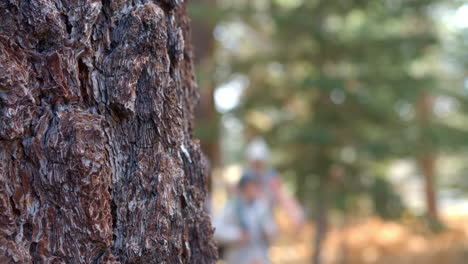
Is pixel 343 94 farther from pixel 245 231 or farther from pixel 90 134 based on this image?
pixel 90 134

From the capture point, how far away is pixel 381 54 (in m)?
7.98

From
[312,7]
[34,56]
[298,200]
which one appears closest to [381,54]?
[312,7]

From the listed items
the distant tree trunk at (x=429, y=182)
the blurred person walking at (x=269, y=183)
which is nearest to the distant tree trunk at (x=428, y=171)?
the distant tree trunk at (x=429, y=182)

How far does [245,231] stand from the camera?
4.75 metres

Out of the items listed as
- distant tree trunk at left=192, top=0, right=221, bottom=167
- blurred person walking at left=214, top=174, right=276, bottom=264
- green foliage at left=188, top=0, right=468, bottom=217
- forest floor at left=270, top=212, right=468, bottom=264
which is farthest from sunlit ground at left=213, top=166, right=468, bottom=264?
blurred person walking at left=214, top=174, right=276, bottom=264

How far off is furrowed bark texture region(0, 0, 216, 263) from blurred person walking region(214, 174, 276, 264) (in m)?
3.20

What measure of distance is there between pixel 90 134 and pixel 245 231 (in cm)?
354

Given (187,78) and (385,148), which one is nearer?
(187,78)

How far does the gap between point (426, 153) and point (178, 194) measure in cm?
698

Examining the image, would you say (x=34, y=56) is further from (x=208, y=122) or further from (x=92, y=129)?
(x=208, y=122)

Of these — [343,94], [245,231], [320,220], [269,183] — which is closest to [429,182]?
[320,220]

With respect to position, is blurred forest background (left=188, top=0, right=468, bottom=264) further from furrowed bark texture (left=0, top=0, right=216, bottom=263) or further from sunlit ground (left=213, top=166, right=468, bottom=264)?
furrowed bark texture (left=0, top=0, right=216, bottom=263)

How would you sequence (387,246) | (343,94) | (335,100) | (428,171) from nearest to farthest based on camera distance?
(343,94) → (335,100) → (387,246) → (428,171)

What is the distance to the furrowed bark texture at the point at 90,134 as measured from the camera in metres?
1.28
